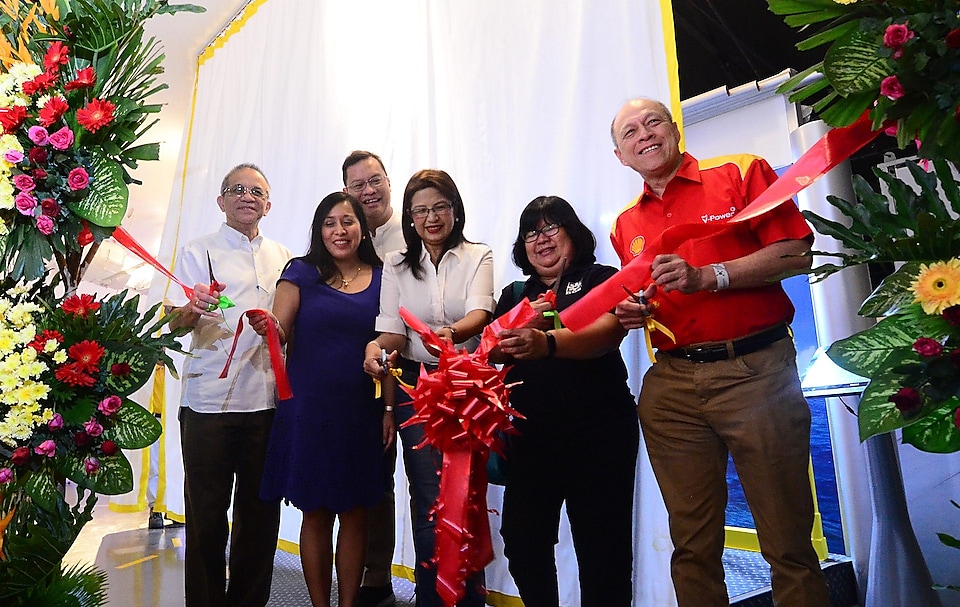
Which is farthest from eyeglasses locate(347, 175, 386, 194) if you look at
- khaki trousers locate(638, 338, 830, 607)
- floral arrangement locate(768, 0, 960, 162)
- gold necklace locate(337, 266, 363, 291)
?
floral arrangement locate(768, 0, 960, 162)

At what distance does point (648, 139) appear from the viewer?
5.70 ft

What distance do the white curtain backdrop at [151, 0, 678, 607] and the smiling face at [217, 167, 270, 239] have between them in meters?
0.68

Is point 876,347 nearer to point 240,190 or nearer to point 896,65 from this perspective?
point 896,65

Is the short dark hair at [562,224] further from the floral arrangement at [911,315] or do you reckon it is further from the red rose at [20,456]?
the red rose at [20,456]

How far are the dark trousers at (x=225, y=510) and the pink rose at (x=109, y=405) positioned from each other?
3.50 ft

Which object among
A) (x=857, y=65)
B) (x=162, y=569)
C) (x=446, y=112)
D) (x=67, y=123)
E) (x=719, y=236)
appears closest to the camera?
(x=857, y=65)

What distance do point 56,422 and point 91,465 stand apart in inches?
4.1

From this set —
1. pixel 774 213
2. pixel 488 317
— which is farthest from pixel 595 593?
pixel 774 213

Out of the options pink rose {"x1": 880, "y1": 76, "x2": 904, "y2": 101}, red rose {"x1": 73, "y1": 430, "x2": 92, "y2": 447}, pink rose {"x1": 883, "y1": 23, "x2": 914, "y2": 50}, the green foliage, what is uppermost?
pink rose {"x1": 883, "y1": 23, "x2": 914, "y2": 50}

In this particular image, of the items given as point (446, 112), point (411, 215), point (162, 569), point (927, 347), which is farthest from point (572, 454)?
point (162, 569)

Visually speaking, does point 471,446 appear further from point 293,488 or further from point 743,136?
point 743,136

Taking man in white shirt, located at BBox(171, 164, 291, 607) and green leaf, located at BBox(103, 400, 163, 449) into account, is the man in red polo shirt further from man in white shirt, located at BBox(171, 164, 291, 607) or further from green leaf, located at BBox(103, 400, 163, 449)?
man in white shirt, located at BBox(171, 164, 291, 607)

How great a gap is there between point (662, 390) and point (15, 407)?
1376 mm

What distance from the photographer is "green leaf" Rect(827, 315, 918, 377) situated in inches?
28.0
